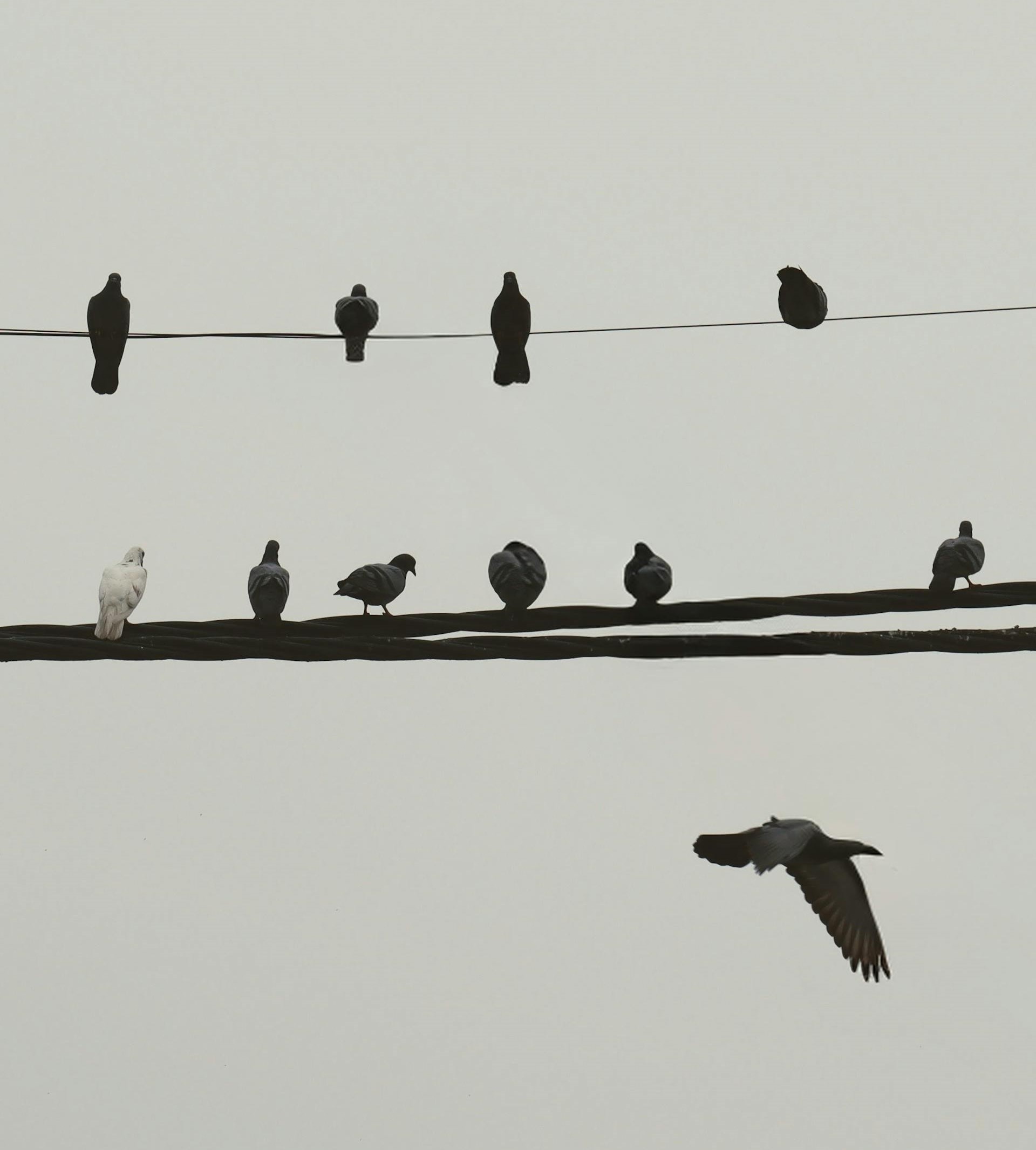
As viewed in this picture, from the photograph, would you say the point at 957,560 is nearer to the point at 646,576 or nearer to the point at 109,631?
the point at 646,576

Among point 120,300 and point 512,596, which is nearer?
point 512,596

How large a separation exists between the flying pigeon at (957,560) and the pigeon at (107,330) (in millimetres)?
4097

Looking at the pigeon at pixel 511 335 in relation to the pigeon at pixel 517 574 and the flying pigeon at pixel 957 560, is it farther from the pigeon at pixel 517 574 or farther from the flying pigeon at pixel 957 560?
the flying pigeon at pixel 957 560

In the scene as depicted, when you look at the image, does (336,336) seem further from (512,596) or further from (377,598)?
(377,598)

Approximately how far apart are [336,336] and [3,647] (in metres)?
1.68

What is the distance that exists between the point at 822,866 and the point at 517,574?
2261 millimetres

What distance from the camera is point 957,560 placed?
9.67 m

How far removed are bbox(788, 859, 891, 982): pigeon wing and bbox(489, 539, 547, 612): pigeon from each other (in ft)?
6.75

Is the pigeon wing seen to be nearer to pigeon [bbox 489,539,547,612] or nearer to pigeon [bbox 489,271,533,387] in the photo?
pigeon [bbox 489,539,547,612]

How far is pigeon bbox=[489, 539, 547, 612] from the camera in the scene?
29.2ft

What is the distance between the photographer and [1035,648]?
601 cm

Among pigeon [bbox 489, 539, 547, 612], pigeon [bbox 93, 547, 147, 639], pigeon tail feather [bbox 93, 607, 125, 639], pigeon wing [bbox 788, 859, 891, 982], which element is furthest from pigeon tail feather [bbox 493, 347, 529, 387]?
pigeon tail feather [bbox 93, 607, 125, 639]

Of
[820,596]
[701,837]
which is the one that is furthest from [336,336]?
[701,837]

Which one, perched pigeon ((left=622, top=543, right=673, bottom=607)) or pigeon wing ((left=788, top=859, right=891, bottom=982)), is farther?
pigeon wing ((left=788, top=859, right=891, bottom=982))
